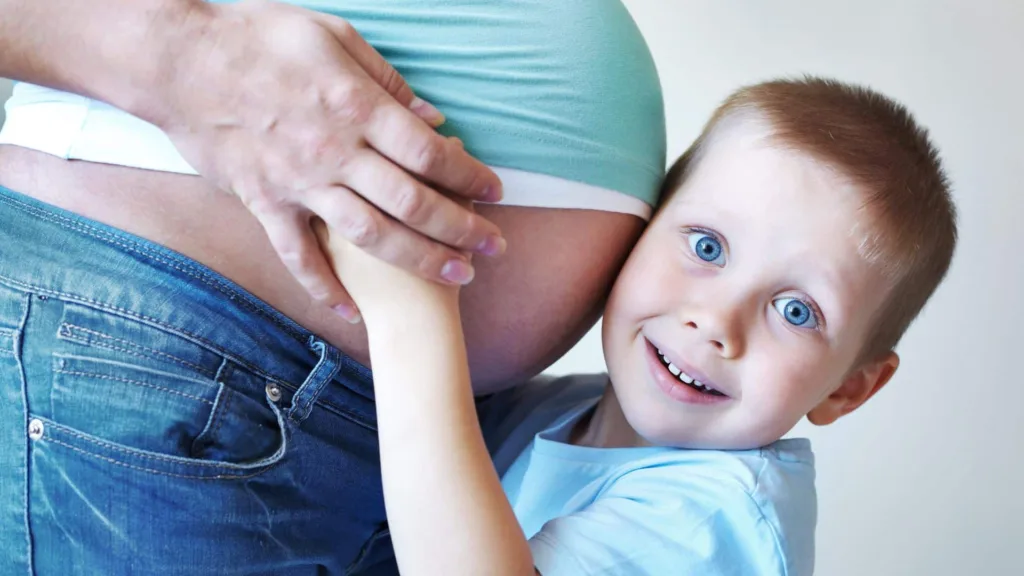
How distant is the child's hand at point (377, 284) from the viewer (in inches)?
27.5

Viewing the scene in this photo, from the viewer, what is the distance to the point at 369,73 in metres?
0.69

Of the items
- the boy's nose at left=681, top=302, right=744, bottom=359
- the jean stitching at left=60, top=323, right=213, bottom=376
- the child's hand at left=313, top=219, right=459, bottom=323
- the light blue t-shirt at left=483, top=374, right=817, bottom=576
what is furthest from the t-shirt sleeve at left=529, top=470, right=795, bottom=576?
the jean stitching at left=60, top=323, right=213, bottom=376

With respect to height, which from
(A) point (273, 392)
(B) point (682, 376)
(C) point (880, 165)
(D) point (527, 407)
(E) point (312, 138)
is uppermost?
(C) point (880, 165)

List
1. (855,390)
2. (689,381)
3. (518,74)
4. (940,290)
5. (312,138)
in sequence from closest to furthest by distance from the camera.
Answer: (312,138) < (518,74) < (689,381) < (855,390) < (940,290)

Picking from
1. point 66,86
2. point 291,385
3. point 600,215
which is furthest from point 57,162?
point 600,215

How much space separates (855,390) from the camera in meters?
0.99

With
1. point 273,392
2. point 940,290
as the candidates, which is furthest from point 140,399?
point 940,290

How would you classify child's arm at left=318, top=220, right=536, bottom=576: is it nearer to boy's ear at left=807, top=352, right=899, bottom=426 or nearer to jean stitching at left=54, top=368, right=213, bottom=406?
jean stitching at left=54, top=368, right=213, bottom=406

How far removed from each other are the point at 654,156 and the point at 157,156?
1.49 feet

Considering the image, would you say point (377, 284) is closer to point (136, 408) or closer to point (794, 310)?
point (136, 408)

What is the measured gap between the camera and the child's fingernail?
690mm

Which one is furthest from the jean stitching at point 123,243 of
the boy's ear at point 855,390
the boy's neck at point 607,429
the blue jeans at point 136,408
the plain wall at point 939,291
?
the plain wall at point 939,291

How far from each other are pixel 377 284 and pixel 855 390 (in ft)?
1.88

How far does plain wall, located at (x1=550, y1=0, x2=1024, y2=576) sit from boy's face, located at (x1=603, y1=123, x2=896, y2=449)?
2.86 ft
